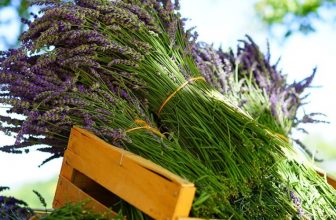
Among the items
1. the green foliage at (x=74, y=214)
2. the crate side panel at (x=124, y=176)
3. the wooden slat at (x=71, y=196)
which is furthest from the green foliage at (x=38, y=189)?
the green foliage at (x=74, y=214)

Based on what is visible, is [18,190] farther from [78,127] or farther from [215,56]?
[78,127]

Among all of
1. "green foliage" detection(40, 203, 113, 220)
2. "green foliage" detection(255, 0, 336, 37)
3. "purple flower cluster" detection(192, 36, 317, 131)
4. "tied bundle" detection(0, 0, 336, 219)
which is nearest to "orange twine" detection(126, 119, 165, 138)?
"tied bundle" detection(0, 0, 336, 219)

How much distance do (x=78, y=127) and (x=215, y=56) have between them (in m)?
0.78

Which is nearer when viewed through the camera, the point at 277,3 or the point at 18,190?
the point at 18,190

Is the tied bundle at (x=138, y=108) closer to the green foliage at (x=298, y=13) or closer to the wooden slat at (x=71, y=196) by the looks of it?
the wooden slat at (x=71, y=196)

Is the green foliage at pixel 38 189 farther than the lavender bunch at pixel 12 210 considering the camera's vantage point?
Yes

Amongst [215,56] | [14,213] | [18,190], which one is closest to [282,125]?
[215,56]

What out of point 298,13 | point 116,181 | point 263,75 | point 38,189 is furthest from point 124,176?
point 298,13

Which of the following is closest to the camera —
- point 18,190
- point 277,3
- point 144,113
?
point 144,113

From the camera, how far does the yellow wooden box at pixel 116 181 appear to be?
3.79ft

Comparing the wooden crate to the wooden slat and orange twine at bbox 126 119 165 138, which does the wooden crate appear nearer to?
the wooden slat

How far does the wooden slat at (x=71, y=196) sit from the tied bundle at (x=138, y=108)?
0.30 ft

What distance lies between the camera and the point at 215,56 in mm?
2031

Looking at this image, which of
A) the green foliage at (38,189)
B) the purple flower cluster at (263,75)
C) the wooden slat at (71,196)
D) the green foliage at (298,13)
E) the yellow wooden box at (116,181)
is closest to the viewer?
the yellow wooden box at (116,181)
